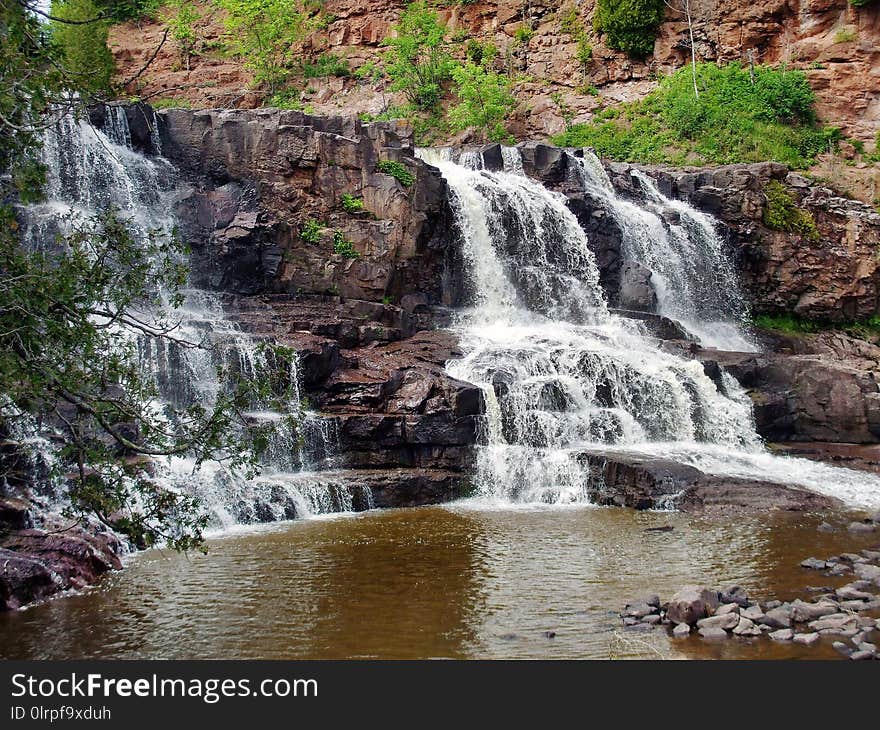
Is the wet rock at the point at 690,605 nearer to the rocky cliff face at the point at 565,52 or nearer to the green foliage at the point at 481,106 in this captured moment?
the green foliage at the point at 481,106

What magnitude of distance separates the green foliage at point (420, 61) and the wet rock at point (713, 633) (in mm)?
32299

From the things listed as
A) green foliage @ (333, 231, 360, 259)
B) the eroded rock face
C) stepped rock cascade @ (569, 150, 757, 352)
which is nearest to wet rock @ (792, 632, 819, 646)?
the eroded rock face

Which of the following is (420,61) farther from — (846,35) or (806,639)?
(806,639)

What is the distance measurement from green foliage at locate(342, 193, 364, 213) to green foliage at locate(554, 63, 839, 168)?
48.4 ft

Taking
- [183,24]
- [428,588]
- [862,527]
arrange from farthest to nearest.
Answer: [183,24] < [862,527] < [428,588]

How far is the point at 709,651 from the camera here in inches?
304

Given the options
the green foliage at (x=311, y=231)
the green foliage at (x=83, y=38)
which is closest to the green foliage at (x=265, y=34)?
the green foliage at (x=83, y=38)

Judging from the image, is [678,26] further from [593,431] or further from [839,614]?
[839,614]

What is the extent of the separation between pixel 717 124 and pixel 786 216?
24.2 ft

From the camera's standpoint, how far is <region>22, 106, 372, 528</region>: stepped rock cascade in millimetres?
14461

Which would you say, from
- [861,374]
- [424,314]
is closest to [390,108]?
[424,314]

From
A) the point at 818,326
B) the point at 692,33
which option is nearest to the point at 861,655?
the point at 818,326

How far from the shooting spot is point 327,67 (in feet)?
132

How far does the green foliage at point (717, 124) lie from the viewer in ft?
107
